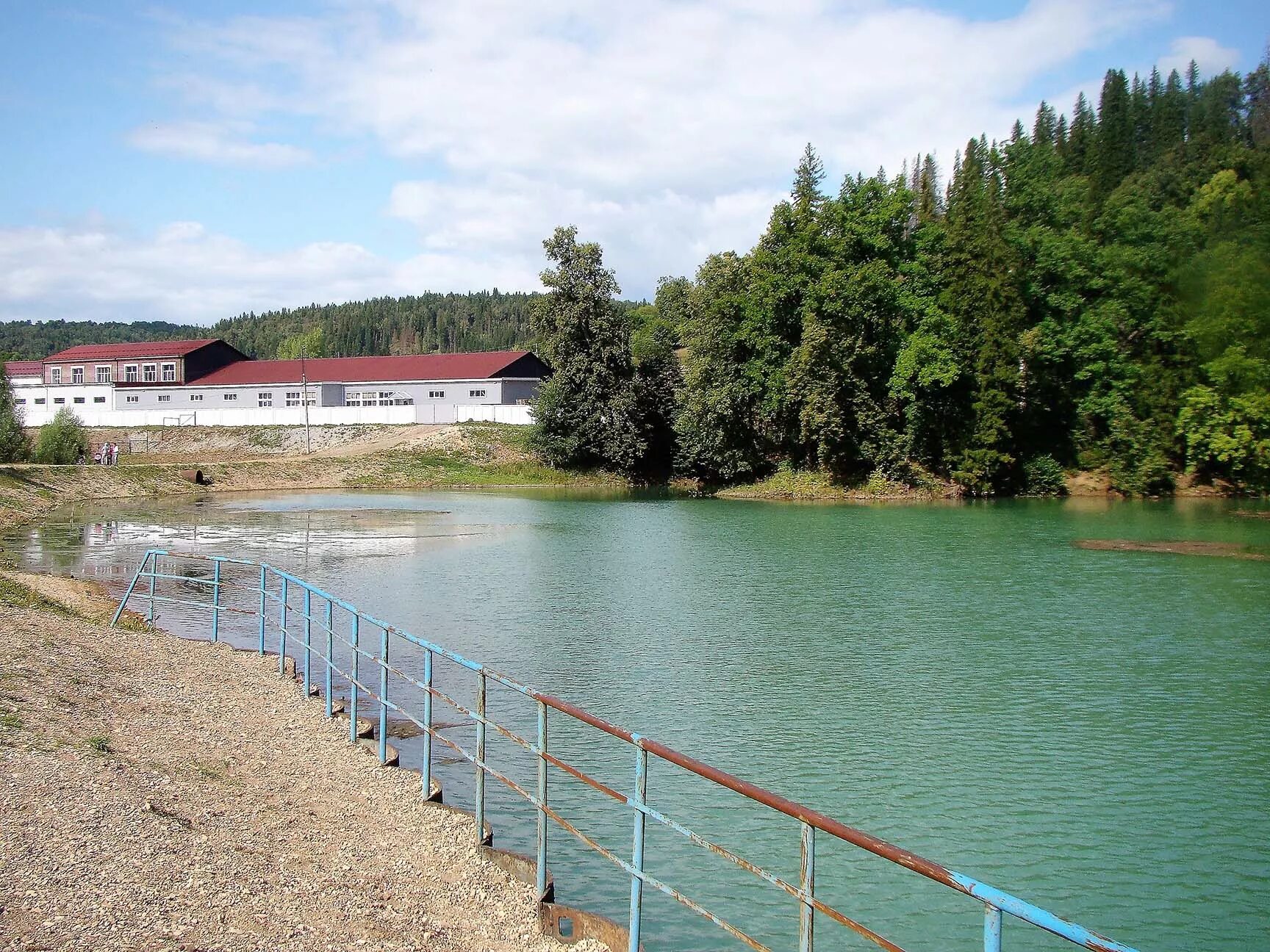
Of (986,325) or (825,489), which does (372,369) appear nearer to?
(825,489)

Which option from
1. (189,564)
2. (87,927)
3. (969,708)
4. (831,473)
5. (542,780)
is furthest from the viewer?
(831,473)

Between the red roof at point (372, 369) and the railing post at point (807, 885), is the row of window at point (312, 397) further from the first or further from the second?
the railing post at point (807, 885)

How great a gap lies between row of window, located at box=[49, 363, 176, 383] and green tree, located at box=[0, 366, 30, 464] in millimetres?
31277

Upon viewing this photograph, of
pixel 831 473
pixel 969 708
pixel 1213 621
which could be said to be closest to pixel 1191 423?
pixel 831 473

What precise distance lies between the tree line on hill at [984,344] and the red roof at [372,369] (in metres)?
28.3

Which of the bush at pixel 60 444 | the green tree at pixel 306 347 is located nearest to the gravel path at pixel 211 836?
the bush at pixel 60 444

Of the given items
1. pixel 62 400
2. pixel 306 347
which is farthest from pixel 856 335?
pixel 306 347

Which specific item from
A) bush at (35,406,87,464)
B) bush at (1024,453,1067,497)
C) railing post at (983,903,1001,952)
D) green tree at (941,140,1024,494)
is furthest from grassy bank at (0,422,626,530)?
railing post at (983,903,1001,952)

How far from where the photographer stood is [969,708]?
16.3m

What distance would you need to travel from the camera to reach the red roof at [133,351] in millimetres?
95688

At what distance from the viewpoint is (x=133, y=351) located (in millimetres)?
97500

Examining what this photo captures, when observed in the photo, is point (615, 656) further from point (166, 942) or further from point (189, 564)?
point (189, 564)

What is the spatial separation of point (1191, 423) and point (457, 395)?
188ft

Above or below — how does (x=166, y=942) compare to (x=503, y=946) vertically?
above
